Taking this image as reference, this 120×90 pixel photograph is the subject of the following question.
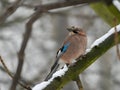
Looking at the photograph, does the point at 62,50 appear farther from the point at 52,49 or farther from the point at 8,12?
the point at 52,49

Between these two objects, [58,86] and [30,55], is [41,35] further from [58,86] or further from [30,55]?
[58,86]

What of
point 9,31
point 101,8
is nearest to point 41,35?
point 9,31

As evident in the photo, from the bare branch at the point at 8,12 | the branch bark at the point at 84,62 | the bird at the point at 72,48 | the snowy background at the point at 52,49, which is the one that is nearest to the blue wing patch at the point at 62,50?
the bird at the point at 72,48

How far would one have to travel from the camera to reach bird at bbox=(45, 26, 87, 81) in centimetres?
314

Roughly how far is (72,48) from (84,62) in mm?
704

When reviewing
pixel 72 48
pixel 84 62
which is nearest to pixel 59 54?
pixel 72 48

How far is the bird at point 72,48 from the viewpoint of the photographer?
10.3ft

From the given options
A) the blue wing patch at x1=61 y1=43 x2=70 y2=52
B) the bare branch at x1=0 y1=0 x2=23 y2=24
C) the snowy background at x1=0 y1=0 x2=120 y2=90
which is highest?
the bare branch at x1=0 y1=0 x2=23 y2=24

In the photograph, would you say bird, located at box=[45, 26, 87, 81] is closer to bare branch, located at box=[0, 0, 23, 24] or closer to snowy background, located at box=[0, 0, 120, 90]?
bare branch, located at box=[0, 0, 23, 24]

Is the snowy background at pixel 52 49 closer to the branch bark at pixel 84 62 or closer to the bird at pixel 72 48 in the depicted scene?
the bird at pixel 72 48

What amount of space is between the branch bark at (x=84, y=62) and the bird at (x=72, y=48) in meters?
0.34

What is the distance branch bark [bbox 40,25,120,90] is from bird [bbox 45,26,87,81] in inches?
13.3

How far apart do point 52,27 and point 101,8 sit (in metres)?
10.4

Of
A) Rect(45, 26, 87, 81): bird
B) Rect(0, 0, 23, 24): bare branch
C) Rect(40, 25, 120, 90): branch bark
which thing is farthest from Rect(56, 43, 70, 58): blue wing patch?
Rect(0, 0, 23, 24): bare branch
